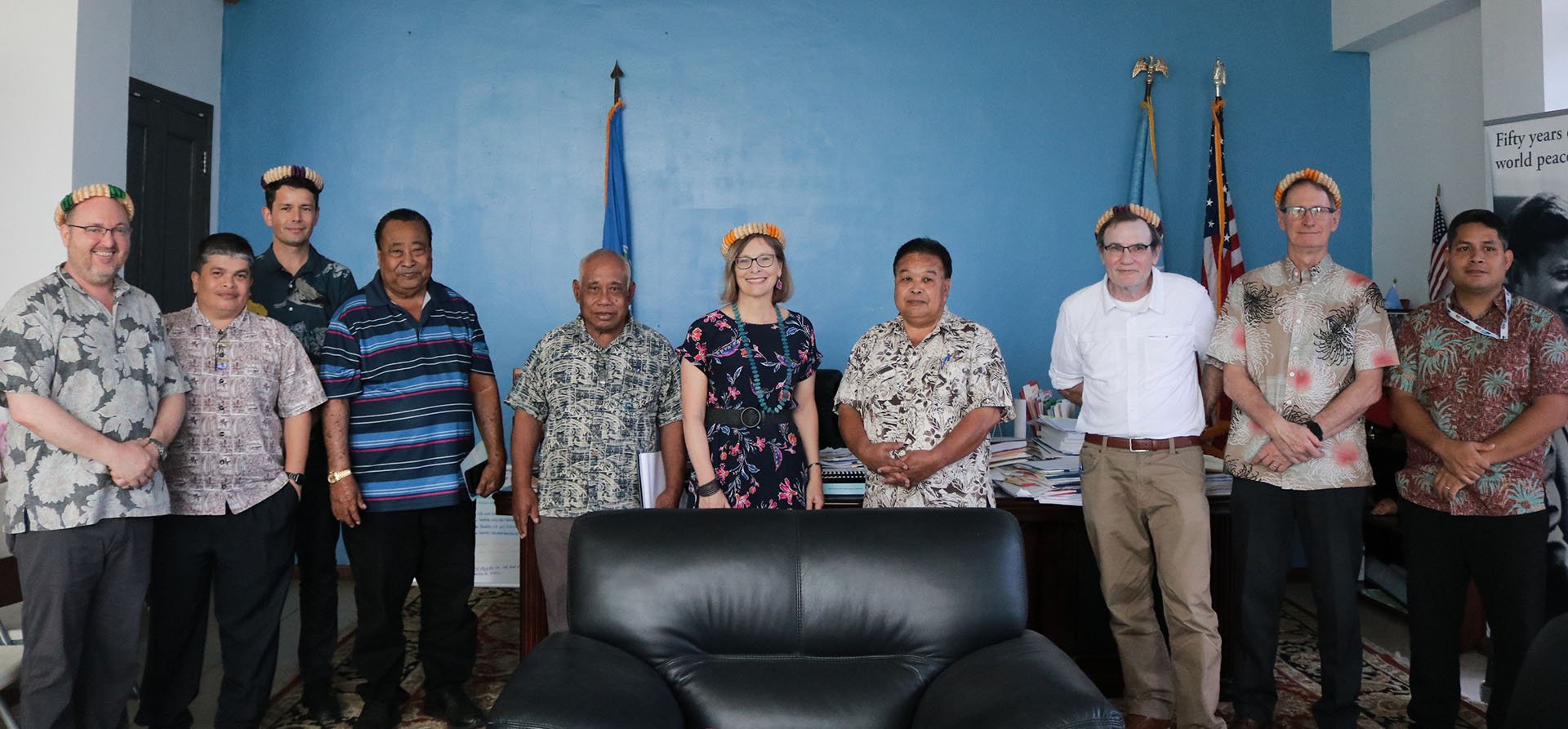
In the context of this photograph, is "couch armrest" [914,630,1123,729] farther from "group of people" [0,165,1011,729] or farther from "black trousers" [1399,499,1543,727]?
"black trousers" [1399,499,1543,727]

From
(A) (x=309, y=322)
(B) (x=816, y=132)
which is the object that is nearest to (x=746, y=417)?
(A) (x=309, y=322)

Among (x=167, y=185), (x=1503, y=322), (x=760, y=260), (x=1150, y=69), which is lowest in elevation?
(x=1503, y=322)

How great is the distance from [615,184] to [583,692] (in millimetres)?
3815

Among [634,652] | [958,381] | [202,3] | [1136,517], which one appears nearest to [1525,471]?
[1136,517]

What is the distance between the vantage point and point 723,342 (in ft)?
10.4

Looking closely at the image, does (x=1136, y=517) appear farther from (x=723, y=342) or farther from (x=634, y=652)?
(x=634, y=652)

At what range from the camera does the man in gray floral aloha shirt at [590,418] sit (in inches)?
128

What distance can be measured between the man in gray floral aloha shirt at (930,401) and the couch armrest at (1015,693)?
0.83 metres

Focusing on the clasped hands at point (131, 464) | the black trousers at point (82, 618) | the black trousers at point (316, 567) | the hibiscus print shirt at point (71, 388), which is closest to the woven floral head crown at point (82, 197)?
the hibiscus print shirt at point (71, 388)

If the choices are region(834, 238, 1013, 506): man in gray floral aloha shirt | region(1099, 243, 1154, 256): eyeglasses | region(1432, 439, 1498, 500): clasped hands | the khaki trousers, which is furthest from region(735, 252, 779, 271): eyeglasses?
region(1432, 439, 1498, 500): clasped hands

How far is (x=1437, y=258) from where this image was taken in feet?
15.7

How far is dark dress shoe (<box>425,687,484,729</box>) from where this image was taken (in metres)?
3.40

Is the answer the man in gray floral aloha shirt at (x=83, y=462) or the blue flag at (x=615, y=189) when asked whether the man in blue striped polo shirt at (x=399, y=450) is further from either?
the blue flag at (x=615, y=189)

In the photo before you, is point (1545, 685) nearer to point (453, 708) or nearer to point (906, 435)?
point (906, 435)
